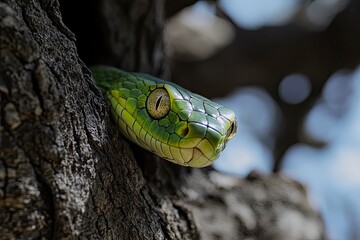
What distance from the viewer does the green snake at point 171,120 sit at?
149cm

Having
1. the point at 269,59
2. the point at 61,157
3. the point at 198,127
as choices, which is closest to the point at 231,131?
the point at 198,127

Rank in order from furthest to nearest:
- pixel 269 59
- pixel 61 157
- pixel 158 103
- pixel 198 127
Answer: pixel 269 59, pixel 158 103, pixel 198 127, pixel 61 157

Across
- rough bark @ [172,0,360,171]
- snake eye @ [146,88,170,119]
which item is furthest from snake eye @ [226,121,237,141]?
rough bark @ [172,0,360,171]

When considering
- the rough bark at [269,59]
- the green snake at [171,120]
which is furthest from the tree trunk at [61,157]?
the rough bark at [269,59]

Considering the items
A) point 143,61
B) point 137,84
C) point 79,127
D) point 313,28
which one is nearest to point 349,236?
point 313,28

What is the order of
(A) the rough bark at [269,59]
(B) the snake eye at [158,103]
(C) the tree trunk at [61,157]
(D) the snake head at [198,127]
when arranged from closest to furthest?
(C) the tree trunk at [61,157]
(D) the snake head at [198,127]
(B) the snake eye at [158,103]
(A) the rough bark at [269,59]

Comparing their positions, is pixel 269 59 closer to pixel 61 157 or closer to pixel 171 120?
pixel 171 120

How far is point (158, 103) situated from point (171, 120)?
9 cm

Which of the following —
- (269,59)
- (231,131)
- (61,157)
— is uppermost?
(269,59)

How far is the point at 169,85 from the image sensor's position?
164 centimetres

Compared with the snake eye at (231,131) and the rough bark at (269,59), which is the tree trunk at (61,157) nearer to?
the snake eye at (231,131)

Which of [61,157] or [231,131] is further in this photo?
[231,131]

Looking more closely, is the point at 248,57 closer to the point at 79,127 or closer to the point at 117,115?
the point at 117,115

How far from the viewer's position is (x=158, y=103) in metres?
1.63
